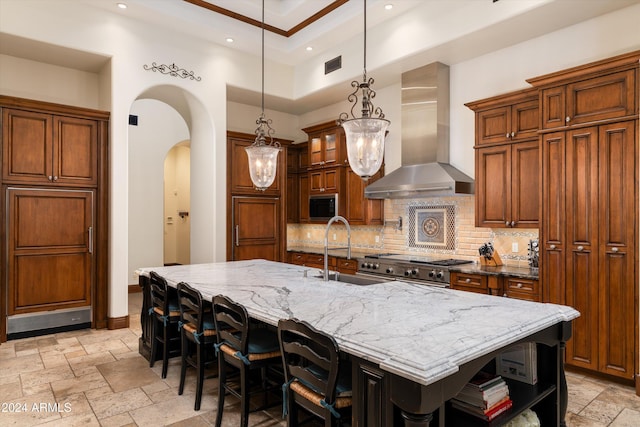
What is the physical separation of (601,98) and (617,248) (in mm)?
1281

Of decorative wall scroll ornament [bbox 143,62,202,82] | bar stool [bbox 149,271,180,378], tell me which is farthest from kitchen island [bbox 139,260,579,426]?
decorative wall scroll ornament [bbox 143,62,202,82]

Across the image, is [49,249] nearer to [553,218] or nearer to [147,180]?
[147,180]

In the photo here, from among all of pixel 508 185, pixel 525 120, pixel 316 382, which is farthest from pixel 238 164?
pixel 316 382

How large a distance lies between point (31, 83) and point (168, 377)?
14.0ft

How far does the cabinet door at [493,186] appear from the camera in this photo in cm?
427

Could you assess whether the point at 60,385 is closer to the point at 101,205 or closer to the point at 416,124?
the point at 101,205

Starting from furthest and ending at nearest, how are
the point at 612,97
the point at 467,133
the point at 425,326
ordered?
the point at 467,133 < the point at 612,97 < the point at 425,326

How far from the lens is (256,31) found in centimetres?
586

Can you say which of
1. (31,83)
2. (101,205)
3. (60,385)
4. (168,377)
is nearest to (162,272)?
(168,377)

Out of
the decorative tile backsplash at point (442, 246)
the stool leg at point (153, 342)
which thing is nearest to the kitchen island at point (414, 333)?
the stool leg at point (153, 342)

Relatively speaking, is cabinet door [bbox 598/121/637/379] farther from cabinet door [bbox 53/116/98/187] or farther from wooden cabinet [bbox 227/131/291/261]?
cabinet door [bbox 53/116/98/187]

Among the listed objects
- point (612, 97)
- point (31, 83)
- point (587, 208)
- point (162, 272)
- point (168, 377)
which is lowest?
point (168, 377)

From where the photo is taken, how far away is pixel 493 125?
4.37 meters

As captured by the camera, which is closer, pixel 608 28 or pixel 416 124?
pixel 608 28
